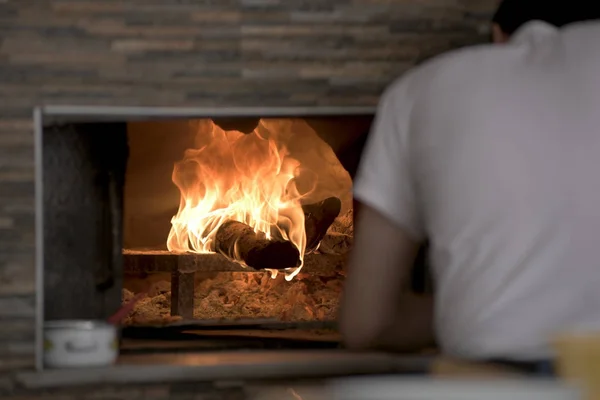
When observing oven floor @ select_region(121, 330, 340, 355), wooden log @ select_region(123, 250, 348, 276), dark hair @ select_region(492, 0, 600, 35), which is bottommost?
oven floor @ select_region(121, 330, 340, 355)

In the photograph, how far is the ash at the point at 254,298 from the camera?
7.20 feet

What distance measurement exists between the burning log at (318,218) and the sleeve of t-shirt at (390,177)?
115 cm

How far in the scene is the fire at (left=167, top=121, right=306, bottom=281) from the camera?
224 centimetres

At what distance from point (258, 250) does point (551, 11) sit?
1.08m

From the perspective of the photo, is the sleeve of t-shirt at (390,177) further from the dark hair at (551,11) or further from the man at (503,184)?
the dark hair at (551,11)

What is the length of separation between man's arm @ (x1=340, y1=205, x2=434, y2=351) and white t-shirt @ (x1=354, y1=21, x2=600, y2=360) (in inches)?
2.9

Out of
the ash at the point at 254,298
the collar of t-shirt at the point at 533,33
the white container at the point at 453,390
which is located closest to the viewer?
the white container at the point at 453,390

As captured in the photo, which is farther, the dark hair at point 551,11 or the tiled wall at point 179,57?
the tiled wall at point 179,57

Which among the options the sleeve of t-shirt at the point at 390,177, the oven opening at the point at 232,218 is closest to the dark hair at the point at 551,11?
the sleeve of t-shirt at the point at 390,177

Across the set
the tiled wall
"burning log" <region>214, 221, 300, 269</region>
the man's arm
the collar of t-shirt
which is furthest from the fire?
the collar of t-shirt

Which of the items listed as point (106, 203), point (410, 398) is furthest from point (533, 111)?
point (106, 203)

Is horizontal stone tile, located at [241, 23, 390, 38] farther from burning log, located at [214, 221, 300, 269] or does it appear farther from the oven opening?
burning log, located at [214, 221, 300, 269]

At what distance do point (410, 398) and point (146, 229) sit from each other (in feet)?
5.96

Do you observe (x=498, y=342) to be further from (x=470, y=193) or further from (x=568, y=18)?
(x=568, y=18)
